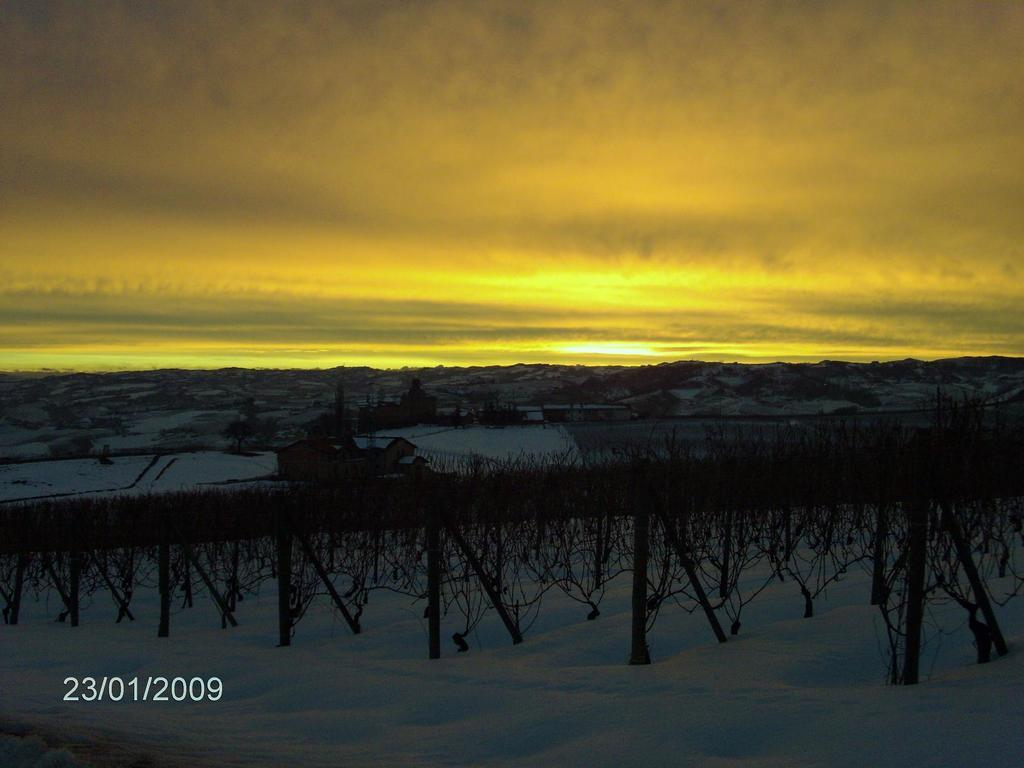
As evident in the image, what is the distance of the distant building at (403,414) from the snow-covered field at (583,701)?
54.9 m

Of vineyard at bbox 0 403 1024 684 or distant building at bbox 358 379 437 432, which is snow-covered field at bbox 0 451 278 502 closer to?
distant building at bbox 358 379 437 432

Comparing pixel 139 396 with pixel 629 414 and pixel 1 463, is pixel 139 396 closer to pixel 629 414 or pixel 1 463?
pixel 1 463

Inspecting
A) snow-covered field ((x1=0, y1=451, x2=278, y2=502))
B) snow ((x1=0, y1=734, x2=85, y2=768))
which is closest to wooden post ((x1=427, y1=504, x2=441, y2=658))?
snow ((x1=0, y1=734, x2=85, y2=768))

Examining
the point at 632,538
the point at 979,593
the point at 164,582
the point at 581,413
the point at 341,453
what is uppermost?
the point at 979,593

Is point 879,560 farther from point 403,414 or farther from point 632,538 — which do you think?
point 403,414

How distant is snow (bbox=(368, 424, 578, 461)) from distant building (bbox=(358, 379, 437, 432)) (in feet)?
29.1

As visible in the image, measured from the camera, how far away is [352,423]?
8312 centimetres

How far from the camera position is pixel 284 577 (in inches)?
436

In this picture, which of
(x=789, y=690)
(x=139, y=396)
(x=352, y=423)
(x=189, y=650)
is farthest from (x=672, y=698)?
(x=139, y=396)

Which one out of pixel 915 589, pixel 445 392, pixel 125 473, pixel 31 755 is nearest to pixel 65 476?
pixel 125 473

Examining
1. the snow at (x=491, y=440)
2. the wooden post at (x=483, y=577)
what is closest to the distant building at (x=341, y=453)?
the snow at (x=491, y=440)

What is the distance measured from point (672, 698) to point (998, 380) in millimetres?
60912
